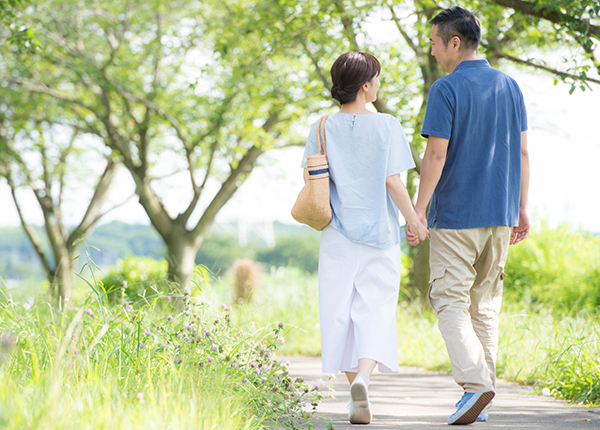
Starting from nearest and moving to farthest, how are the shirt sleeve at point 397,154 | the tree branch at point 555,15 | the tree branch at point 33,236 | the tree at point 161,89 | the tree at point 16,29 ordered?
the shirt sleeve at point 397,154
the tree branch at point 555,15
the tree at point 16,29
the tree at point 161,89
the tree branch at point 33,236

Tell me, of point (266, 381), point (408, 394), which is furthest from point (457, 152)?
point (408, 394)

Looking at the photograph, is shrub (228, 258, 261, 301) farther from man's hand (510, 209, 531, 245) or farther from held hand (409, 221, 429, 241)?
held hand (409, 221, 429, 241)

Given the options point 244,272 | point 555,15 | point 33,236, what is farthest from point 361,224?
point 33,236

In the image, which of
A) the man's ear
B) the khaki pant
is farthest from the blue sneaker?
the man's ear

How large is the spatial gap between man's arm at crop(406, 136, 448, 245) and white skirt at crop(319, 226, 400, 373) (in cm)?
26

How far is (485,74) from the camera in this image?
2775mm

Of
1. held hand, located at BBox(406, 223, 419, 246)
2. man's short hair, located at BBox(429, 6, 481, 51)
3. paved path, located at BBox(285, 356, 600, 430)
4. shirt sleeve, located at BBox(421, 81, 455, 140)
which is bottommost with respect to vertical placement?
paved path, located at BBox(285, 356, 600, 430)

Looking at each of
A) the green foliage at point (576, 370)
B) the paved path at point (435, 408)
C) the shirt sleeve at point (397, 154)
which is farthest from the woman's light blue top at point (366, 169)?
the green foliage at point (576, 370)

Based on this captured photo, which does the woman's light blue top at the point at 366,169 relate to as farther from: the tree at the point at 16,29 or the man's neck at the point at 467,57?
the tree at the point at 16,29

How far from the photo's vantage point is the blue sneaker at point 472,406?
2.56 metres

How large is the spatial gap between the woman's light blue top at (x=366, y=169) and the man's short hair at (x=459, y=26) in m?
0.52

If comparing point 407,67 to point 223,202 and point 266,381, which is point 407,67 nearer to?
point 223,202

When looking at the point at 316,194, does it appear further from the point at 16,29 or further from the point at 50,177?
the point at 50,177

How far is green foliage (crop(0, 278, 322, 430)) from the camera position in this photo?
5.66 feet
